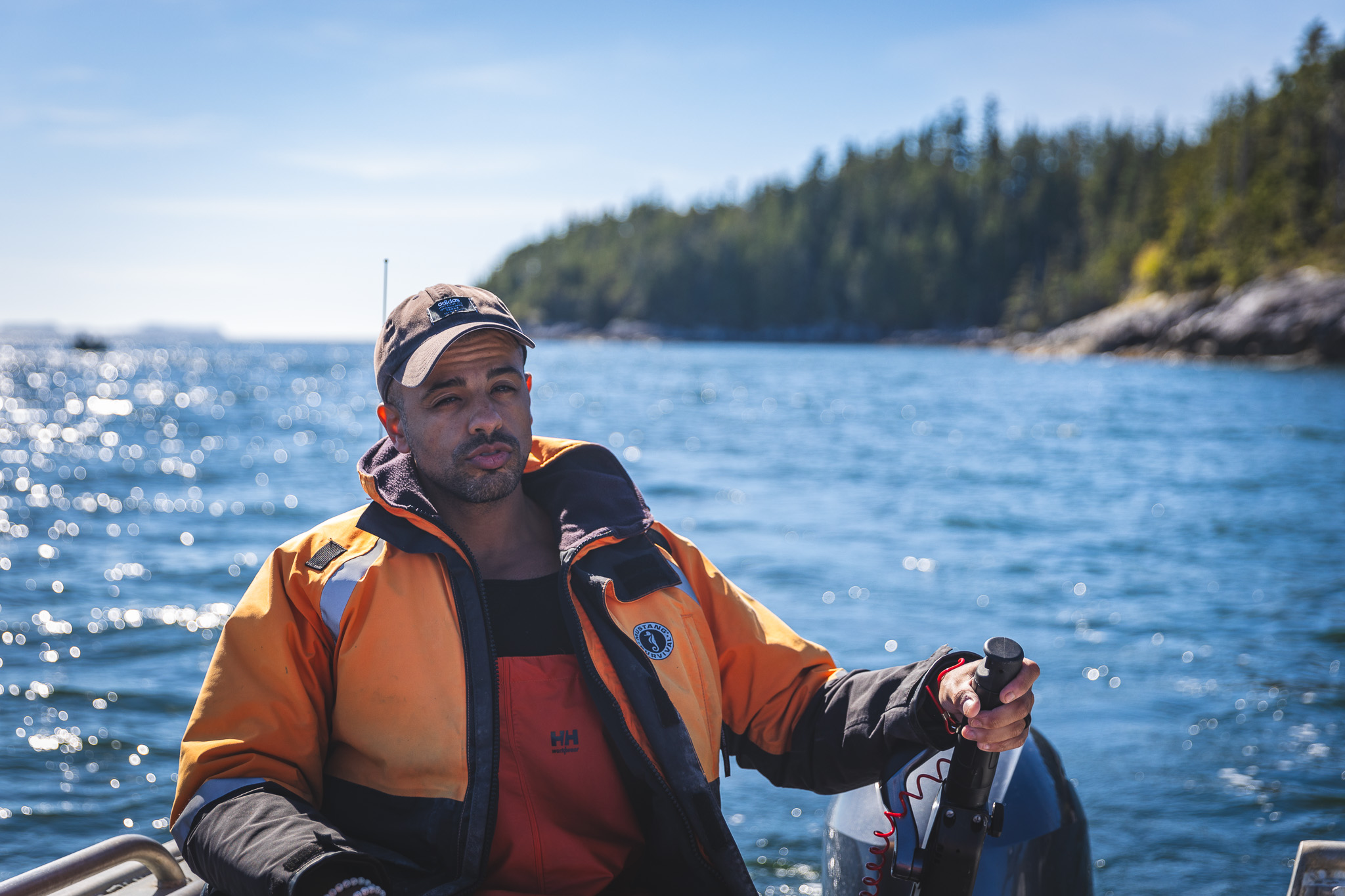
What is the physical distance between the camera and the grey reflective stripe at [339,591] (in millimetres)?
2371

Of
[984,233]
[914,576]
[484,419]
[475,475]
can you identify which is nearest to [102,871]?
[475,475]

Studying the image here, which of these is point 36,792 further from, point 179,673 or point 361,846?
point 361,846

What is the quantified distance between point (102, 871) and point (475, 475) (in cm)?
121

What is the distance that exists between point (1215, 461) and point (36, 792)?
21.0m

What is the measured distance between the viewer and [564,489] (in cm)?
283

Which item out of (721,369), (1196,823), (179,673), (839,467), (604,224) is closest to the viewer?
(1196,823)

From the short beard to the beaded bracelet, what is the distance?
3.22ft

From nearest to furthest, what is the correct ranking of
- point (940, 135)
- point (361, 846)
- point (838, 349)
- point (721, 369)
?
point (361, 846) → point (721, 369) → point (838, 349) → point (940, 135)

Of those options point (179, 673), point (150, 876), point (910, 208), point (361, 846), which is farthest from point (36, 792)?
point (910, 208)

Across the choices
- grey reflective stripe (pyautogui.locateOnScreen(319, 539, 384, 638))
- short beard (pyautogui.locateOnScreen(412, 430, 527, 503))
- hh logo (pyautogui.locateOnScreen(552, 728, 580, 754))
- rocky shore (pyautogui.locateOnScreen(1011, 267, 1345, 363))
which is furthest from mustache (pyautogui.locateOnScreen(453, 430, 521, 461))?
rocky shore (pyautogui.locateOnScreen(1011, 267, 1345, 363))

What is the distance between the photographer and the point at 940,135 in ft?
427

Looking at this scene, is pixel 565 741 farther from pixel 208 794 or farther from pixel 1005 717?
pixel 1005 717

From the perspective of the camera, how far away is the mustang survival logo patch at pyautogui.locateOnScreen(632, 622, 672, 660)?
8.25 ft

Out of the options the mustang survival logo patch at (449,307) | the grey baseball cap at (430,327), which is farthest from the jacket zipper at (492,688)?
the mustang survival logo patch at (449,307)
